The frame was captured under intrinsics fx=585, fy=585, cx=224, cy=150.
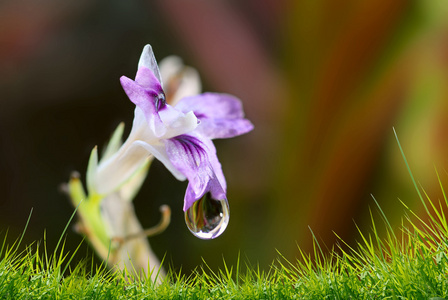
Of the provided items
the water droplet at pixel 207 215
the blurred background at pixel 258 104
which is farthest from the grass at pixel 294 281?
the blurred background at pixel 258 104

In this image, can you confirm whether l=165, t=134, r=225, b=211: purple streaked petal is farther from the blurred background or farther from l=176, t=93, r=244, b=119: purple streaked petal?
the blurred background

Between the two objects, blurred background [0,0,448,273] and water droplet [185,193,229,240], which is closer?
water droplet [185,193,229,240]

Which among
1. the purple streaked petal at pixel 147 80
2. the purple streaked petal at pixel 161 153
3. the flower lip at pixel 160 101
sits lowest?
the purple streaked petal at pixel 161 153

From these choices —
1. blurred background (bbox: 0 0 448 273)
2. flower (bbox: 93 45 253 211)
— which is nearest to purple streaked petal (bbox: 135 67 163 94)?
flower (bbox: 93 45 253 211)

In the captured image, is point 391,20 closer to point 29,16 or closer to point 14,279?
point 29,16

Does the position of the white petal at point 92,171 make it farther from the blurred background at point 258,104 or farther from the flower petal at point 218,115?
the blurred background at point 258,104

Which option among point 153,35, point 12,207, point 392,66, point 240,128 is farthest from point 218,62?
point 240,128

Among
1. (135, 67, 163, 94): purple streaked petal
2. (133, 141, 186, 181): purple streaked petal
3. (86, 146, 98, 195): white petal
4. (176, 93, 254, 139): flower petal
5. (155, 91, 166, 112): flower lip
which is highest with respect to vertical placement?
(135, 67, 163, 94): purple streaked petal
